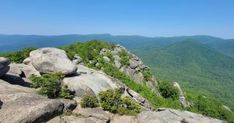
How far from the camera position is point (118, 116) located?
29141 millimetres

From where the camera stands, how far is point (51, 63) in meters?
37.4

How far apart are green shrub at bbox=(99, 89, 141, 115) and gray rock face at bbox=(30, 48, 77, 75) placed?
872cm

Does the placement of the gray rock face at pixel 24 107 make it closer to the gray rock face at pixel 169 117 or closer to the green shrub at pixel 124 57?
the gray rock face at pixel 169 117

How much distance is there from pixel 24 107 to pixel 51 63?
13131mm

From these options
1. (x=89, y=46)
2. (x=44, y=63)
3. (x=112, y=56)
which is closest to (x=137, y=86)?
(x=112, y=56)

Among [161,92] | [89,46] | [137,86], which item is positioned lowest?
[161,92]

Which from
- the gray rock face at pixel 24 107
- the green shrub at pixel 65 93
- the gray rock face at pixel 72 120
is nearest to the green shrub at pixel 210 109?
the green shrub at pixel 65 93

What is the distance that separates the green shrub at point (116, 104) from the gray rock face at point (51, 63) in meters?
8.72

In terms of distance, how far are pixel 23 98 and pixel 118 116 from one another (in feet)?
28.2

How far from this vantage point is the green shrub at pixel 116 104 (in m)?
29.5

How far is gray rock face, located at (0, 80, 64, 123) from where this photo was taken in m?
23.7

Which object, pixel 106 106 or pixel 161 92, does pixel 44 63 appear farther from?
pixel 161 92

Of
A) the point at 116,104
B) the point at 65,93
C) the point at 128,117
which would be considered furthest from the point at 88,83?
the point at 128,117

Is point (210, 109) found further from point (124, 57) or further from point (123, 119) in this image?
point (123, 119)
